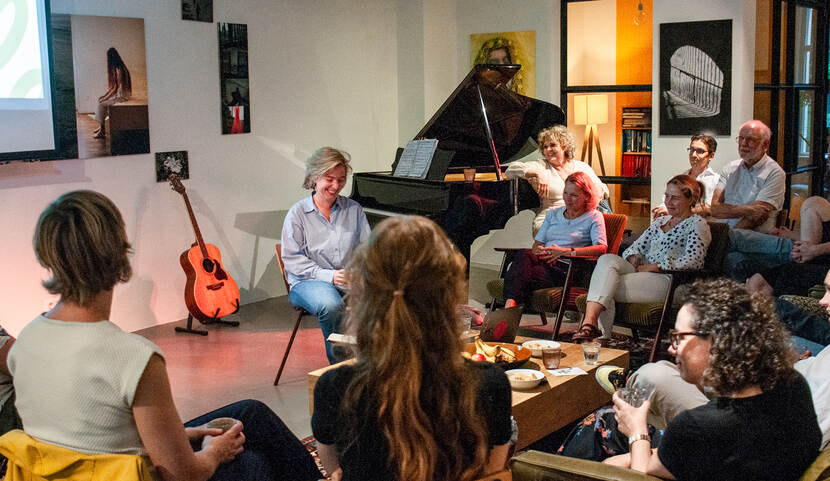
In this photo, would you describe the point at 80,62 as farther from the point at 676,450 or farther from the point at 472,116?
the point at 676,450

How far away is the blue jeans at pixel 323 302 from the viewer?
441 centimetres

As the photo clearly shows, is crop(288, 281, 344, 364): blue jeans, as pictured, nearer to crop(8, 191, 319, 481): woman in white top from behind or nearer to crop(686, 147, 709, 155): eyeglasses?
crop(8, 191, 319, 481): woman in white top from behind

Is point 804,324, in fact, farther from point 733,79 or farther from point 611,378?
point 733,79

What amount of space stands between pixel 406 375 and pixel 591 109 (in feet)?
20.4

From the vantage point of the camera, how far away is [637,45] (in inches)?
306

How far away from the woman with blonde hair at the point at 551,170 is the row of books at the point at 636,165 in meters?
1.17

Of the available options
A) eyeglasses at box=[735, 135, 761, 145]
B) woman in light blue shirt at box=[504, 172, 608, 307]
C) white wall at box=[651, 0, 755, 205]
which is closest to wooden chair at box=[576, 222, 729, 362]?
woman in light blue shirt at box=[504, 172, 608, 307]

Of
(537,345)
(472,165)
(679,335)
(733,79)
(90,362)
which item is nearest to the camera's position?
(90,362)

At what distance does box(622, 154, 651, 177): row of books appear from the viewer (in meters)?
7.53

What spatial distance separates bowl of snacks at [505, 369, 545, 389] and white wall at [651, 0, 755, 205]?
3867 millimetres

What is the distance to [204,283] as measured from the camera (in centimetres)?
600

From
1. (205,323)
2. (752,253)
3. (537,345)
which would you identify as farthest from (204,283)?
(752,253)

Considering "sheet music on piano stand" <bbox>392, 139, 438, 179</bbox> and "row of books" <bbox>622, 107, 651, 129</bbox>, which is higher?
"row of books" <bbox>622, 107, 651, 129</bbox>

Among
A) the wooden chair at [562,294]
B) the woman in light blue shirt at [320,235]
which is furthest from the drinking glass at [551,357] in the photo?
the wooden chair at [562,294]
